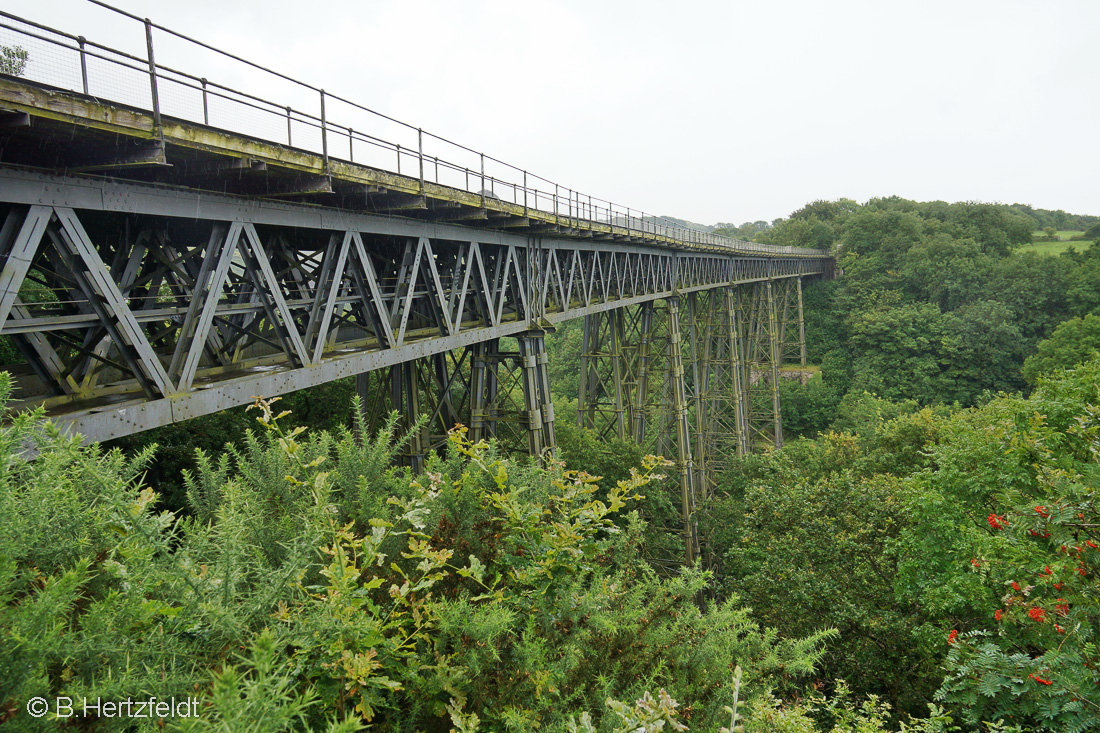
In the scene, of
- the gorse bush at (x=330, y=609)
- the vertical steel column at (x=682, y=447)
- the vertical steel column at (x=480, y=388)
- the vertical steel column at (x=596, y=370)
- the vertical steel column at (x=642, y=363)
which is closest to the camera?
the gorse bush at (x=330, y=609)

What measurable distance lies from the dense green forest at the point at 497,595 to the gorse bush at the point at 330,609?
1 centimetres

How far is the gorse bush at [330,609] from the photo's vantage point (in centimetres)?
183

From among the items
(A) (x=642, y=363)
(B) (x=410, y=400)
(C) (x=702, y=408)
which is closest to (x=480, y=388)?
(B) (x=410, y=400)

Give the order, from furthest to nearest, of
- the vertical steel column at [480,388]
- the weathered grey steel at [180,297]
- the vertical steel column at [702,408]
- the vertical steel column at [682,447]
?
1. the vertical steel column at [702,408]
2. the vertical steel column at [682,447]
3. the vertical steel column at [480,388]
4. the weathered grey steel at [180,297]

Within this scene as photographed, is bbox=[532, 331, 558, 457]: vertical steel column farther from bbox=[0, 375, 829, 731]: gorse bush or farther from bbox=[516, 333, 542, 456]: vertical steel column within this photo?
bbox=[0, 375, 829, 731]: gorse bush

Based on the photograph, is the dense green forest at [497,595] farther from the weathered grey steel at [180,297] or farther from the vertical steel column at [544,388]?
the vertical steel column at [544,388]

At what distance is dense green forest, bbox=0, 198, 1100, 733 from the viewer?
1990 mm

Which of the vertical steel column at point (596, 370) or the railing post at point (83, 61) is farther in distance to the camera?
the vertical steel column at point (596, 370)

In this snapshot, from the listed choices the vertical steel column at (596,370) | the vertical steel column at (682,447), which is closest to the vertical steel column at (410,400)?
the vertical steel column at (596,370)

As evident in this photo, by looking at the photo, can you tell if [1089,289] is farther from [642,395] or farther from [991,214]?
[642,395]

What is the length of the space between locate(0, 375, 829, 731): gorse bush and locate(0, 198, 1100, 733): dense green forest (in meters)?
0.01

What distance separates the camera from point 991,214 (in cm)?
4891

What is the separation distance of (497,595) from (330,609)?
924 millimetres

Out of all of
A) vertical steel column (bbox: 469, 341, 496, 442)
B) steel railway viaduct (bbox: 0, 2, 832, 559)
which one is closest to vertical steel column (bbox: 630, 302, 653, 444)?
steel railway viaduct (bbox: 0, 2, 832, 559)
